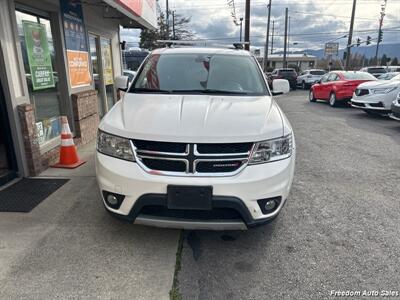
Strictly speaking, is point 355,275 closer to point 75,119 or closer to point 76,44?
point 75,119

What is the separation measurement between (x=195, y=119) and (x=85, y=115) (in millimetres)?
4546

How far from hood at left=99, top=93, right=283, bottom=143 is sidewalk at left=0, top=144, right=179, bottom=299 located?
1073 mm

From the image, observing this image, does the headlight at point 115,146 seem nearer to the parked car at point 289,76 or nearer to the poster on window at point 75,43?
the poster on window at point 75,43

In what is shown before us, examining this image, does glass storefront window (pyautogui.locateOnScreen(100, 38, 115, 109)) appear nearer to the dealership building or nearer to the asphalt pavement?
the dealership building

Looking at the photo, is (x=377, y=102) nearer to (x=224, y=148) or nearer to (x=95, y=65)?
(x=95, y=65)

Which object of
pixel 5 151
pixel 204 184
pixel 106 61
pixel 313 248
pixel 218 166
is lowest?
pixel 313 248

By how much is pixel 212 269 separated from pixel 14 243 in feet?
6.23

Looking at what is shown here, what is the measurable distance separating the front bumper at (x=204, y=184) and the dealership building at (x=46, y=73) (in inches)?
98.4

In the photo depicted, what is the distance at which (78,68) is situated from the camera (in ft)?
22.1

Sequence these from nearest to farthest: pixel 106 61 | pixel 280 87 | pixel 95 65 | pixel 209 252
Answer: pixel 209 252
pixel 280 87
pixel 95 65
pixel 106 61

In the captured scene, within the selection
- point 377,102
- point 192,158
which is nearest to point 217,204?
point 192,158

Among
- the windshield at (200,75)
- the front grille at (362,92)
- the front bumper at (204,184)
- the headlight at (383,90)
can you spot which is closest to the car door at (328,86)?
the front grille at (362,92)

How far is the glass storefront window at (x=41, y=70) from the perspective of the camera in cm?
501

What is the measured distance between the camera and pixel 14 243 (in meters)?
3.14
